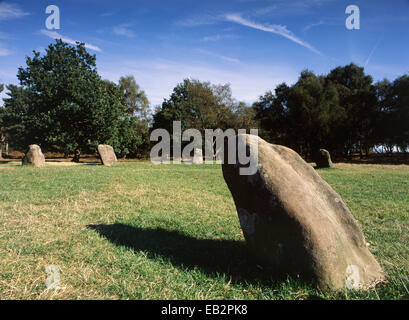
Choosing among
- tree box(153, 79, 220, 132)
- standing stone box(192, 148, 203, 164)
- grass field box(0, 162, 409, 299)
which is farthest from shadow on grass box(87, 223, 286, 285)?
tree box(153, 79, 220, 132)

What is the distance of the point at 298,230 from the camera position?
112 inches

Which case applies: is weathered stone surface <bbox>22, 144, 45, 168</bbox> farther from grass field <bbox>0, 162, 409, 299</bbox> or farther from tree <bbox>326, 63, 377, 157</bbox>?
tree <bbox>326, 63, 377, 157</bbox>

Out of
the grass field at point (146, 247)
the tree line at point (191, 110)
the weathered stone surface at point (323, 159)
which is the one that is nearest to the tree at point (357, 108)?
the tree line at point (191, 110)

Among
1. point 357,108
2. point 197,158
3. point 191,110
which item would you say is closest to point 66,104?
point 197,158

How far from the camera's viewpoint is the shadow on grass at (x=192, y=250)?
3.36 metres

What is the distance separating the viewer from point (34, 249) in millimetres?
3881

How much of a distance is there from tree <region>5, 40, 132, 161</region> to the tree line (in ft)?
0.29

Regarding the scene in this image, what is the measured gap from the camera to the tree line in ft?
80.5

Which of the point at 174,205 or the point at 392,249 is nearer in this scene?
the point at 392,249

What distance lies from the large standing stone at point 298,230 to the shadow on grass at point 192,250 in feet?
0.93

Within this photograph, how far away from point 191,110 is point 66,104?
16046 mm
